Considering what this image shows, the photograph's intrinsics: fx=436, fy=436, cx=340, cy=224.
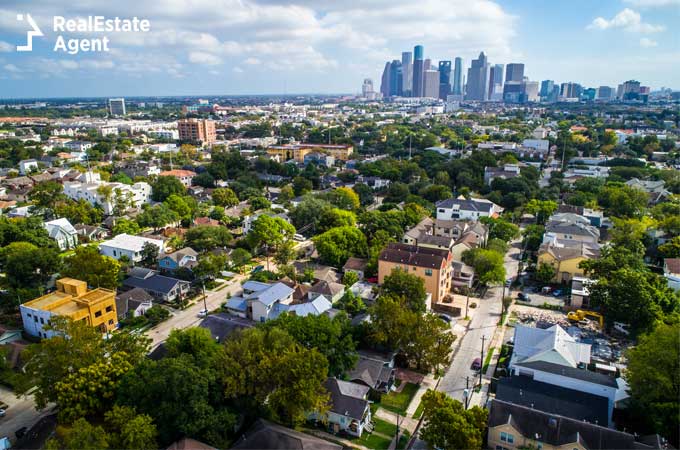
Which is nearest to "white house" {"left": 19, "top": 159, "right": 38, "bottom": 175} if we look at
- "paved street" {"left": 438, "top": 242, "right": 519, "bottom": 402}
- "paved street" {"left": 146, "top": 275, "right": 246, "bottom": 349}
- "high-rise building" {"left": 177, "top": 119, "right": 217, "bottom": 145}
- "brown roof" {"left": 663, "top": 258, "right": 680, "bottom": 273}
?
"high-rise building" {"left": 177, "top": 119, "right": 217, "bottom": 145}

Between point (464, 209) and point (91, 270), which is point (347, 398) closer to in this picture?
point (91, 270)

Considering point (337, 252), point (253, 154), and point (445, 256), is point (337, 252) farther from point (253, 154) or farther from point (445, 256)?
point (253, 154)

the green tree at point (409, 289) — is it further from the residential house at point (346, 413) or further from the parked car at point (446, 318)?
the residential house at point (346, 413)

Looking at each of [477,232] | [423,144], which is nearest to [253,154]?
[423,144]

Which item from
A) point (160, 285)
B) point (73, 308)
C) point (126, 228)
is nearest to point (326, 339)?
point (73, 308)

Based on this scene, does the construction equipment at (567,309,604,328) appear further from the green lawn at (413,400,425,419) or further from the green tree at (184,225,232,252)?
the green tree at (184,225,232,252)

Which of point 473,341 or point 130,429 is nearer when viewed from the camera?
point 130,429
